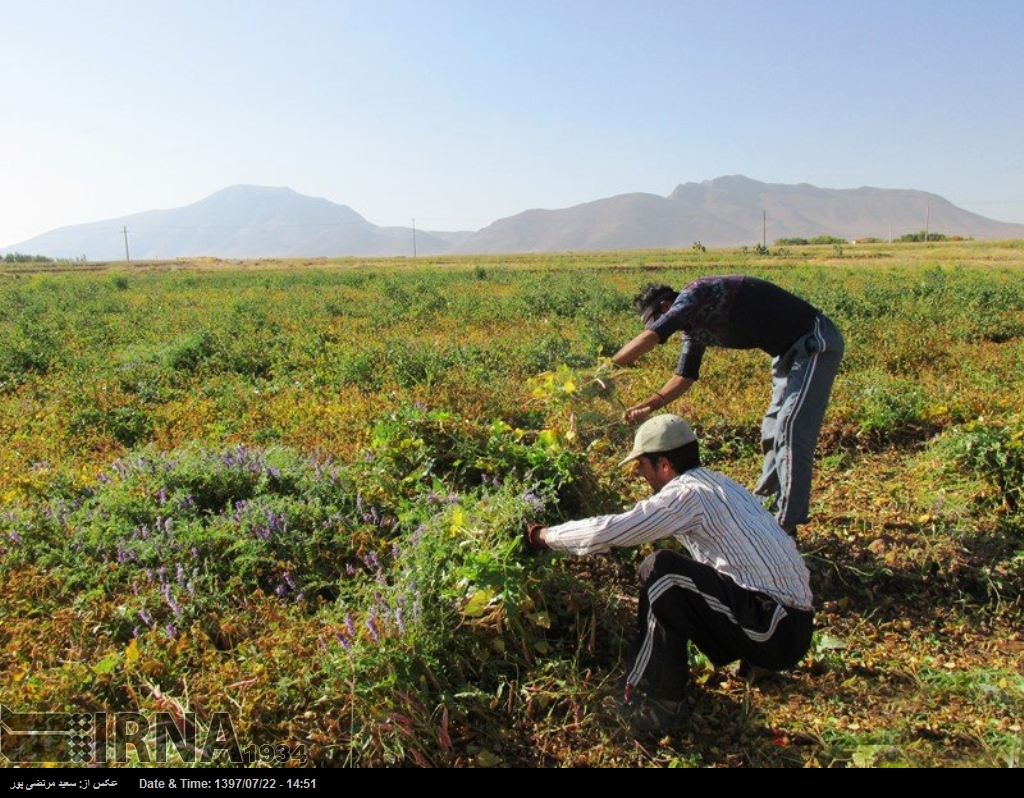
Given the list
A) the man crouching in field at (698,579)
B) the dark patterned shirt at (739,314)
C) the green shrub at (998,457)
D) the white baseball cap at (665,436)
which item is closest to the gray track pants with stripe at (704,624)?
the man crouching in field at (698,579)

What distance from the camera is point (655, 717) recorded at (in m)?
2.71

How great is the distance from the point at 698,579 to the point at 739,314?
1724 millimetres

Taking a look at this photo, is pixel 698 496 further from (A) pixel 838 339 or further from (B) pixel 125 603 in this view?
(B) pixel 125 603

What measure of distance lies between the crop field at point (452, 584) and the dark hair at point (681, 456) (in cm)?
65

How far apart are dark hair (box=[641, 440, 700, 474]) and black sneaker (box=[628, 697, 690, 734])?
2.99 feet

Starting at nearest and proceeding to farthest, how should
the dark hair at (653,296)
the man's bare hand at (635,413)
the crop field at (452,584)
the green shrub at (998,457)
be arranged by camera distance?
the crop field at (452,584)
the man's bare hand at (635,413)
the dark hair at (653,296)
the green shrub at (998,457)

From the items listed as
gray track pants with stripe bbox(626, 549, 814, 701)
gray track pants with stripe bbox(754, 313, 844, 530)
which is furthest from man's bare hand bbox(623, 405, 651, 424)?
gray track pants with stripe bbox(626, 549, 814, 701)

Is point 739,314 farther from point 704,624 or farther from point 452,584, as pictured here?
point 452,584

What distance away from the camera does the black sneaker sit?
2.71 metres

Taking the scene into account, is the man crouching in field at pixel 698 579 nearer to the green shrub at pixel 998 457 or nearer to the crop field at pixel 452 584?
the crop field at pixel 452 584

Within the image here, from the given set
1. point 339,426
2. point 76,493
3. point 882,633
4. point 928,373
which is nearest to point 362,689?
point 882,633

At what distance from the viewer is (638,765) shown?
261cm

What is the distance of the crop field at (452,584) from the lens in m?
2.55
